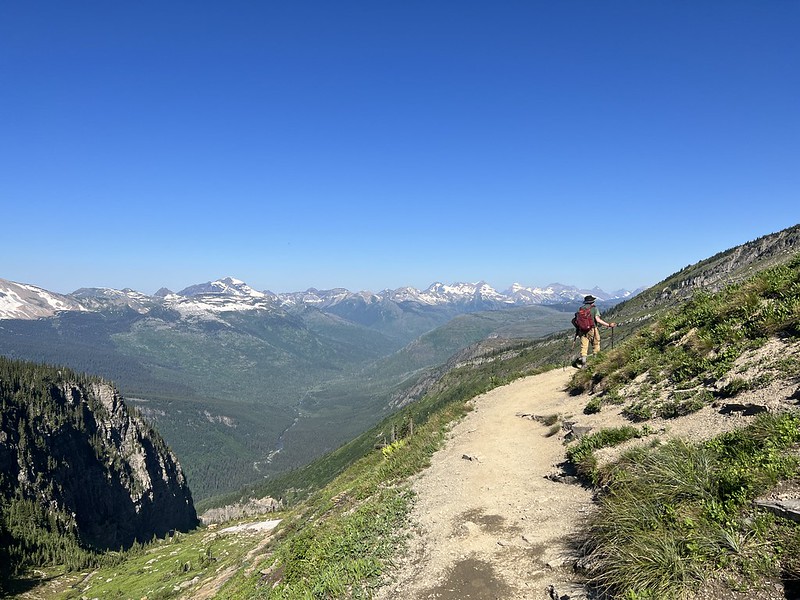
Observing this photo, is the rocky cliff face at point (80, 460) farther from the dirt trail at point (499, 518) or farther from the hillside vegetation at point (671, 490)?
the dirt trail at point (499, 518)

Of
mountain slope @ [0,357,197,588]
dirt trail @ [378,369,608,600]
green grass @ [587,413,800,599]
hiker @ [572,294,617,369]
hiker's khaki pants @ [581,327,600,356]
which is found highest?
hiker @ [572,294,617,369]

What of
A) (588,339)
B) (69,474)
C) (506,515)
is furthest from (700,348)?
(69,474)

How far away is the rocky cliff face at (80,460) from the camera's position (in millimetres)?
137125


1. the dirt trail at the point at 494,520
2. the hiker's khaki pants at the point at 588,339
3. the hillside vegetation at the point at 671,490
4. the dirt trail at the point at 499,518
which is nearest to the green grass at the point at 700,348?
the hillside vegetation at the point at 671,490

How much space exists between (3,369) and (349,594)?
698ft

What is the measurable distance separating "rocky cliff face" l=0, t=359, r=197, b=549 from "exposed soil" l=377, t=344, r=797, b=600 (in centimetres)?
16706

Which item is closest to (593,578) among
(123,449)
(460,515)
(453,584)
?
(453,584)

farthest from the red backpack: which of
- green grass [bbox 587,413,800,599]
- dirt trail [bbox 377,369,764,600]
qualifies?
green grass [bbox 587,413,800,599]

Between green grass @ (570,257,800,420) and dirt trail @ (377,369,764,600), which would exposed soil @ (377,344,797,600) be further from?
green grass @ (570,257,800,420)

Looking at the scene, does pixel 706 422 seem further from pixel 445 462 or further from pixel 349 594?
pixel 349 594

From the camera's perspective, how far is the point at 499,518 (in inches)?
460

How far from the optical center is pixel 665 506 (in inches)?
311

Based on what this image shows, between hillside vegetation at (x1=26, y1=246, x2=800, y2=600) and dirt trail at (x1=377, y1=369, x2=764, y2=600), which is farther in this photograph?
dirt trail at (x1=377, y1=369, x2=764, y2=600)

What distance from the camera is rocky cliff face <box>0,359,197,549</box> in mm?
137125
